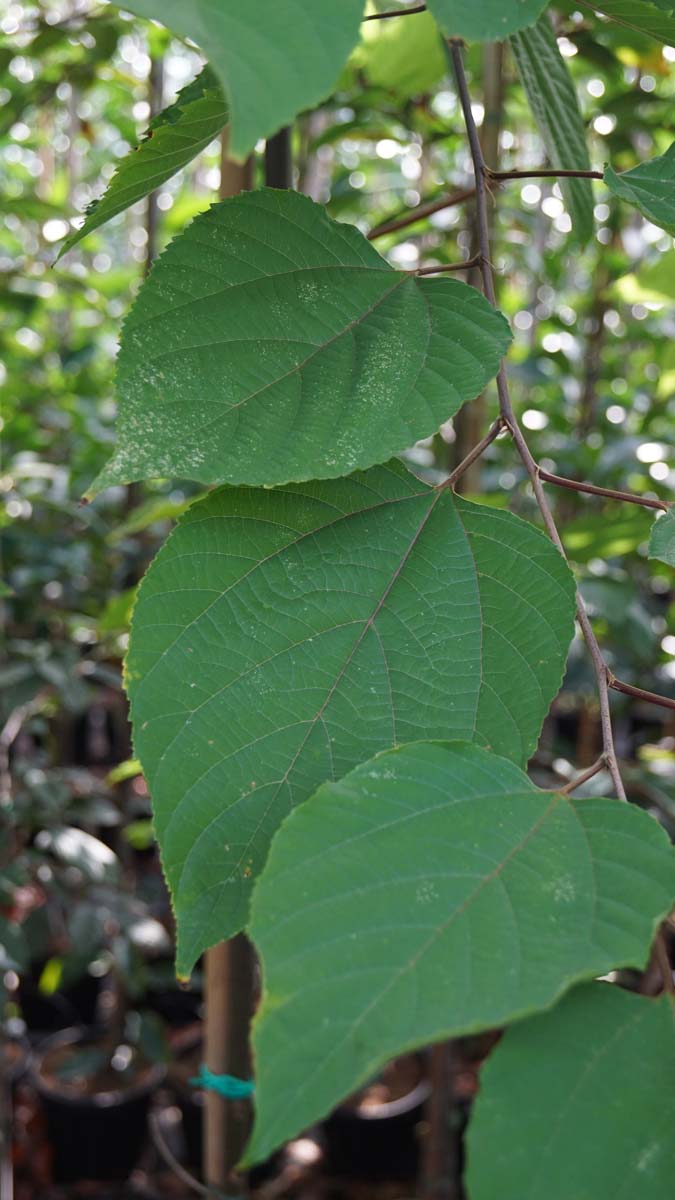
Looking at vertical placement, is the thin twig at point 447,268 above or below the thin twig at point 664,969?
above

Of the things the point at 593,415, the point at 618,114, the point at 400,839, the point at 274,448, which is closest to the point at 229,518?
the point at 274,448

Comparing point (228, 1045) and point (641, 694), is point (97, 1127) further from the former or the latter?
point (641, 694)

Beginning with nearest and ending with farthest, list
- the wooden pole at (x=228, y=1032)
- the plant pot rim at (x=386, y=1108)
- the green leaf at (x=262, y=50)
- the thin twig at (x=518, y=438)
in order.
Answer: the green leaf at (x=262, y=50)
the thin twig at (x=518, y=438)
the wooden pole at (x=228, y=1032)
the plant pot rim at (x=386, y=1108)

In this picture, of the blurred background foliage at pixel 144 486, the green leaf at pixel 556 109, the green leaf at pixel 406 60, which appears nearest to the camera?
the green leaf at pixel 556 109

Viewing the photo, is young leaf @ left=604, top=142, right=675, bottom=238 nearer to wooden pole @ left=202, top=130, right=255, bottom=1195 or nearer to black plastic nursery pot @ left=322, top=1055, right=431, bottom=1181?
wooden pole @ left=202, top=130, right=255, bottom=1195

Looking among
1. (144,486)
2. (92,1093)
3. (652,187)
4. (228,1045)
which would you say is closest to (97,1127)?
(92,1093)

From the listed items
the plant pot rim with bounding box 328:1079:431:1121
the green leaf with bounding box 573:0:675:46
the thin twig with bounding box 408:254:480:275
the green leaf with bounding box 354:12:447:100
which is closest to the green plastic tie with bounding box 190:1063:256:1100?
the thin twig with bounding box 408:254:480:275

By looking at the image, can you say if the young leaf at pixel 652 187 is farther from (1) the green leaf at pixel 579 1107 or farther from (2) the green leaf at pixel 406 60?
(2) the green leaf at pixel 406 60

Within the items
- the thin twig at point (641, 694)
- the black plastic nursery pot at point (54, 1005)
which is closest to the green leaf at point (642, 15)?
the thin twig at point (641, 694)
